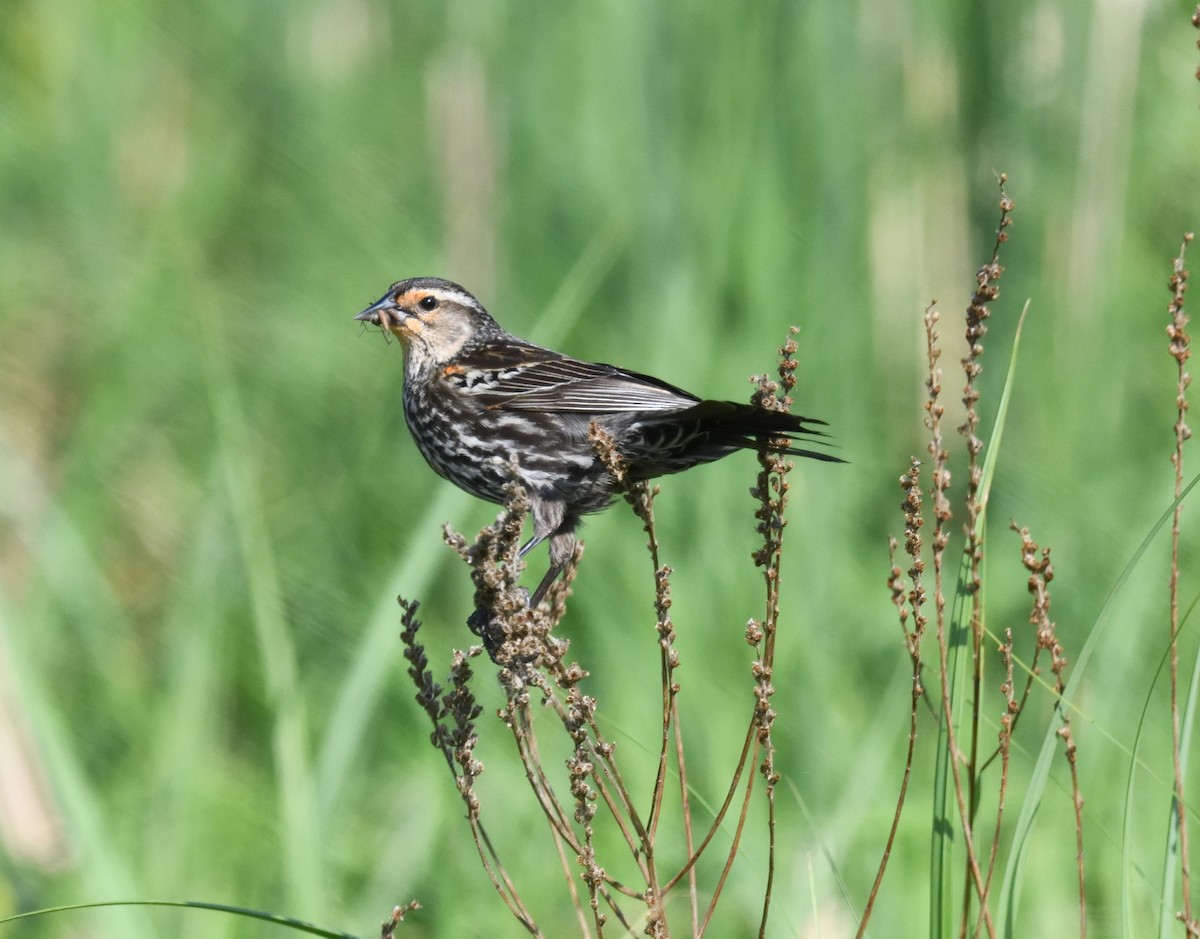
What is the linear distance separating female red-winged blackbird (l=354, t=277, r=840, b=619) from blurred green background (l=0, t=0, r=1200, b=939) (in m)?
0.16

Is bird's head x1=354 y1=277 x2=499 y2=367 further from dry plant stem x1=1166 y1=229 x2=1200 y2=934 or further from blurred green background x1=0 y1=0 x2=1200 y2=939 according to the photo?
dry plant stem x1=1166 y1=229 x2=1200 y2=934

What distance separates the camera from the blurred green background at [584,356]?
12.5 feet

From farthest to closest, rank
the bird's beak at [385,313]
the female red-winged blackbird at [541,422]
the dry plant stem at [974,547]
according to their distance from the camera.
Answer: the bird's beak at [385,313] < the female red-winged blackbird at [541,422] < the dry plant stem at [974,547]

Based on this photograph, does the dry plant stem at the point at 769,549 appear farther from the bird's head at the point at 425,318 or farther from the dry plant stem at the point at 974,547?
the bird's head at the point at 425,318

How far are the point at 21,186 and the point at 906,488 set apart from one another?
4.27m

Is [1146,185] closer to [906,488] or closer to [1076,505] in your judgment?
[1076,505]

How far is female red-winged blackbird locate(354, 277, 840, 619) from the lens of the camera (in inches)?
115

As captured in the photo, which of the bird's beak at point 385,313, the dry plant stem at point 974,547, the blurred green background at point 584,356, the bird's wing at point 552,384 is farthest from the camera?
the blurred green background at point 584,356

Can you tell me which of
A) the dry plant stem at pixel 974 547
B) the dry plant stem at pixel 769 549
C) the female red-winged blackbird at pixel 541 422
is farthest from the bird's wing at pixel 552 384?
the dry plant stem at pixel 974 547

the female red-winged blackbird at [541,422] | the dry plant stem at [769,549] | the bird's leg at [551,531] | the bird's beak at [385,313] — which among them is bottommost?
the dry plant stem at [769,549]

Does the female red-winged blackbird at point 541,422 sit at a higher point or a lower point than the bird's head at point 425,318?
lower

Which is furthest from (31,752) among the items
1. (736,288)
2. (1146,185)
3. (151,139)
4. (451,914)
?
(1146,185)

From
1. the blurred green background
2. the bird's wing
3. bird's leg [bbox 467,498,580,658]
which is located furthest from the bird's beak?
bird's leg [bbox 467,498,580,658]

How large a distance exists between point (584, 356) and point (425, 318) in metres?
1.06
